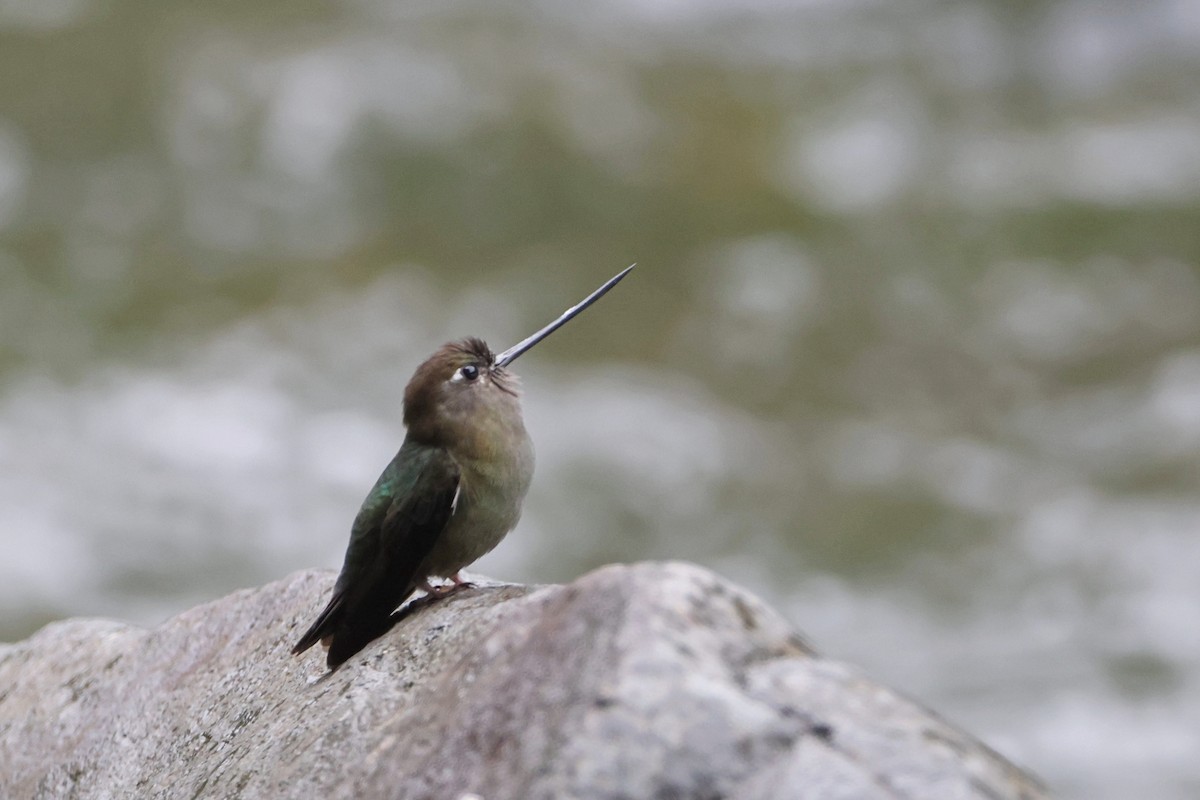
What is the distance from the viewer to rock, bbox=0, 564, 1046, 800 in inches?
140

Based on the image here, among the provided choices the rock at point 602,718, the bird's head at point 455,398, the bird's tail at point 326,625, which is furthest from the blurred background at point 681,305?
the rock at point 602,718

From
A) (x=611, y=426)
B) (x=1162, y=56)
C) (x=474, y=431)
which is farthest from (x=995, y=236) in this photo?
(x=474, y=431)

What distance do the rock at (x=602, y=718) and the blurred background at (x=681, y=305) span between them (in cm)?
1337

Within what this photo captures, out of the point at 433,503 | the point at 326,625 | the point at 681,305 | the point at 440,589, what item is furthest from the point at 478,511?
the point at 681,305

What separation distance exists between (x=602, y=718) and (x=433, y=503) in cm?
208

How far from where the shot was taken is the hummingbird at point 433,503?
5.38m

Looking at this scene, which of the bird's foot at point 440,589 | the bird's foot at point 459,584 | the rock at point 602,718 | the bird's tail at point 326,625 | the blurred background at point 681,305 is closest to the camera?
the rock at point 602,718

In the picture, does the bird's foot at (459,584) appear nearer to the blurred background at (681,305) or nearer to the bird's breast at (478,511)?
the bird's breast at (478,511)

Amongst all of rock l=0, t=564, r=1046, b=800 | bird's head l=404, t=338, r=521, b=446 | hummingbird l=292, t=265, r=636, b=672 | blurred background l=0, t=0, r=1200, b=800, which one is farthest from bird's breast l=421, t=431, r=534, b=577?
blurred background l=0, t=0, r=1200, b=800

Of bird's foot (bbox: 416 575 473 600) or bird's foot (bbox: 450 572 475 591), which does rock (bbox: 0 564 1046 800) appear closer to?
bird's foot (bbox: 416 575 473 600)

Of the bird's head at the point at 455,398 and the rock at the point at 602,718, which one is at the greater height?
the bird's head at the point at 455,398

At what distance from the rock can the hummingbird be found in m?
0.17

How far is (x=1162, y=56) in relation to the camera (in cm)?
2850

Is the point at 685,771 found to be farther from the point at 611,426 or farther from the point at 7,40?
the point at 7,40
